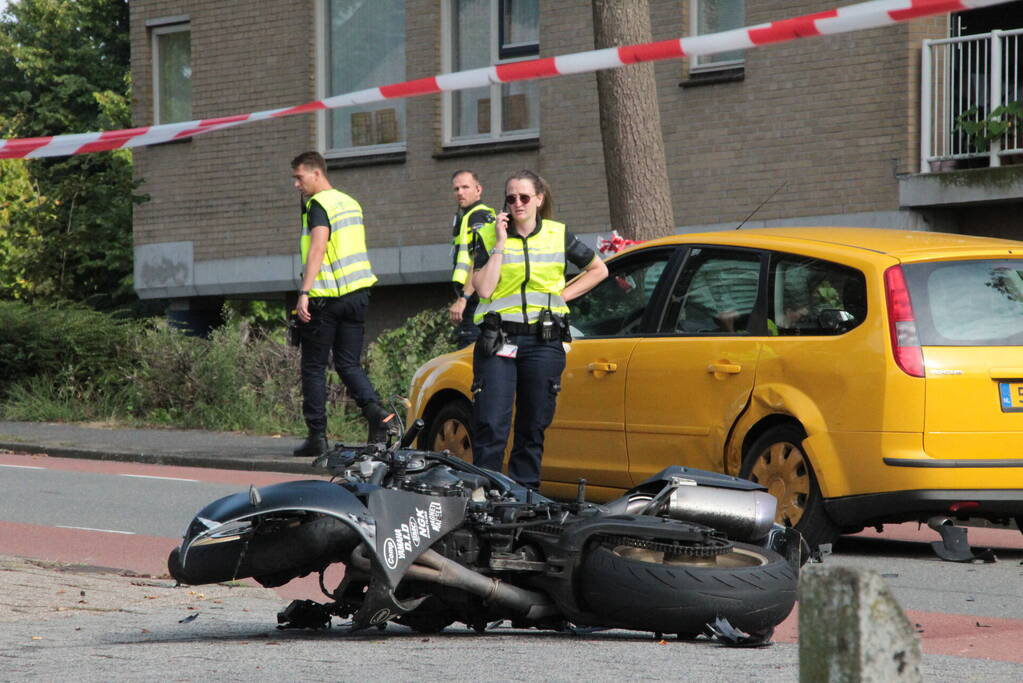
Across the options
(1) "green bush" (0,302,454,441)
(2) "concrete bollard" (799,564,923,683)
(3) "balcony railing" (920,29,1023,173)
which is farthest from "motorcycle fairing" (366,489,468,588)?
(3) "balcony railing" (920,29,1023,173)

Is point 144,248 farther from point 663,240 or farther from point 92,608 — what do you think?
point 92,608

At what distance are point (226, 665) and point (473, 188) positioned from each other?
287 inches

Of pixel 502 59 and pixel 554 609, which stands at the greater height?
pixel 502 59

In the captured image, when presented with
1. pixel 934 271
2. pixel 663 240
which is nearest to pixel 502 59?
pixel 663 240

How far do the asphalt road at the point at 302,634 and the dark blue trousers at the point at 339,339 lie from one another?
207 centimetres

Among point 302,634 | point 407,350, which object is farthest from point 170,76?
point 302,634

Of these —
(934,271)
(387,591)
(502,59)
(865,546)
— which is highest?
(502,59)

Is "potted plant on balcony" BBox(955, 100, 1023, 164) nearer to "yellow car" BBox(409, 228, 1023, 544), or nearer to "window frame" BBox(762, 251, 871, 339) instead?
"yellow car" BBox(409, 228, 1023, 544)

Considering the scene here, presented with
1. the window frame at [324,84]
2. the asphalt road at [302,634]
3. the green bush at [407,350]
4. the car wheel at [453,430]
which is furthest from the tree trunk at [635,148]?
the window frame at [324,84]

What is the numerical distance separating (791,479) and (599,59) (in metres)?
2.80

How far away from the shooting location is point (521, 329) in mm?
8570

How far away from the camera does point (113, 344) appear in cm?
1966

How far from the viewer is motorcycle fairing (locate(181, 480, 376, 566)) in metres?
5.46

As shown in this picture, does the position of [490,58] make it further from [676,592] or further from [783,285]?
[676,592]
